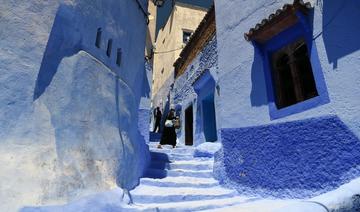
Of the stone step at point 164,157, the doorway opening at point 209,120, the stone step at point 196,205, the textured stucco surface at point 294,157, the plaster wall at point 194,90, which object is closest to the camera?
the textured stucco surface at point 294,157

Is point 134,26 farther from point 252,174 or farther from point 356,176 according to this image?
point 356,176

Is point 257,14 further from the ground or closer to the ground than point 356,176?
A: further from the ground

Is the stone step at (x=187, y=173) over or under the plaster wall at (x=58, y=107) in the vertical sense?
under

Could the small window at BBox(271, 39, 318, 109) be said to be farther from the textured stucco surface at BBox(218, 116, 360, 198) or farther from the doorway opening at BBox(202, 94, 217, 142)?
the doorway opening at BBox(202, 94, 217, 142)

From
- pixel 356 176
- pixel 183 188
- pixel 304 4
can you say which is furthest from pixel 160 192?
pixel 304 4

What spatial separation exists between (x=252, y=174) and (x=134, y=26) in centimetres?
378

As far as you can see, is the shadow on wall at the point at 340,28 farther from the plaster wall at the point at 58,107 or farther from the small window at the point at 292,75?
the plaster wall at the point at 58,107

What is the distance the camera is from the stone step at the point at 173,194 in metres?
3.80

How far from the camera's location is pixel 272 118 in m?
4.30

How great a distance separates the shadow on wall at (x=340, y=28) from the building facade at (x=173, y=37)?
10.3 metres

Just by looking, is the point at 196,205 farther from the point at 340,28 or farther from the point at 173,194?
the point at 340,28

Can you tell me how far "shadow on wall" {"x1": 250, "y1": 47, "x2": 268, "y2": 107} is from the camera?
181 inches

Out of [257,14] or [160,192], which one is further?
[257,14]

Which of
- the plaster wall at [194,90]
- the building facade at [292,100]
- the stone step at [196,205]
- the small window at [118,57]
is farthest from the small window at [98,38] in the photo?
the plaster wall at [194,90]
